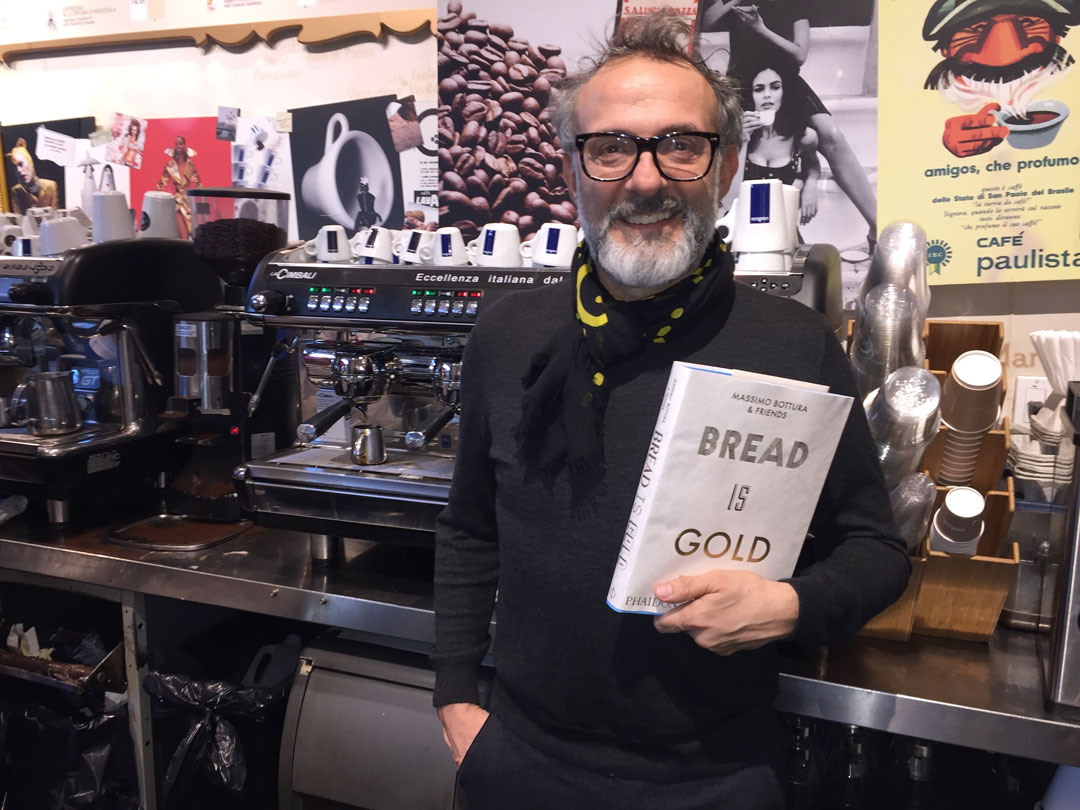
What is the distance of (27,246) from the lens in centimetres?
212

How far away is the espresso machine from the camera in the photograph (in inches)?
69.1

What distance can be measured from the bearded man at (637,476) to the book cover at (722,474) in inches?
3.3

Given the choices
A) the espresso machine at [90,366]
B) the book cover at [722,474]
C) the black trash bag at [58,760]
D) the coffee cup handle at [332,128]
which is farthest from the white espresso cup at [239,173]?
the book cover at [722,474]

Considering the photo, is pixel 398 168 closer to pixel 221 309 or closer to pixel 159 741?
pixel 221 309

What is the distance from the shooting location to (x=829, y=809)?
156cm

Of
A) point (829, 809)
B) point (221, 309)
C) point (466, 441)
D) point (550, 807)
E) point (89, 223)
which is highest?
point (89, 223)

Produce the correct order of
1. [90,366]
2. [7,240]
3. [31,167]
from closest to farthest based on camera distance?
[90,366]
[7,240]
[31,167]

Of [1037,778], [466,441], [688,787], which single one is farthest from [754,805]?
[1037,778]

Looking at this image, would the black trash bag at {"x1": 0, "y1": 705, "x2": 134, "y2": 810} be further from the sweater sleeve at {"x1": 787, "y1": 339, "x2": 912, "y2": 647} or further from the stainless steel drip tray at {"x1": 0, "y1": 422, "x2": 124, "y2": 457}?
the sweater sleeve at {"x1": 787, "y1": 339, "x2": 912, "y2": 647}

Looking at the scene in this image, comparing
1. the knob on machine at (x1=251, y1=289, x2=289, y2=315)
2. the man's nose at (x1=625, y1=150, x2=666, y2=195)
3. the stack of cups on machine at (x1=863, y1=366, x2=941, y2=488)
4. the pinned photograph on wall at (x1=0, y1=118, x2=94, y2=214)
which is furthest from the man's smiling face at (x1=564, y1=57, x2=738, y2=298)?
the pinned photograph on wall at (x1=0, y1=118, x2=94, y2=214)

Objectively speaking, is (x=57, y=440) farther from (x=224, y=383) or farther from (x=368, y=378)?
(x=368, y=378)

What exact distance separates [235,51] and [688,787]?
223 centimetres

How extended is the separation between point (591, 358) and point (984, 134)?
118cm

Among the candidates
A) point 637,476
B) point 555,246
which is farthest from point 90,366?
point 637,476
